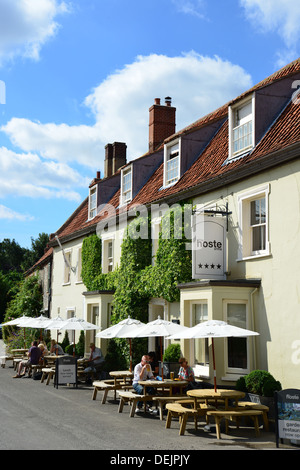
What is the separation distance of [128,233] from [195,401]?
1125cm

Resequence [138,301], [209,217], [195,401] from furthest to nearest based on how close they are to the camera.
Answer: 1. [138,301]
2. [209,217]
3. [195,401]

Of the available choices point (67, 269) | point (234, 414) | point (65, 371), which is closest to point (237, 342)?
point (234, 414)

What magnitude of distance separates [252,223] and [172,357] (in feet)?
17.1

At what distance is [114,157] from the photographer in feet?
111

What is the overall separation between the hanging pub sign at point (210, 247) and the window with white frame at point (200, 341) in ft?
3.27

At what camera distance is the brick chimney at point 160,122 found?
28656 millimetres

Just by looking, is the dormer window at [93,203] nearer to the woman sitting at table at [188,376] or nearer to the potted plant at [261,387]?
the woman sitting at table at [188,376]

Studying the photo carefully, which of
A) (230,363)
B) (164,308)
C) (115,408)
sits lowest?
(115,408)

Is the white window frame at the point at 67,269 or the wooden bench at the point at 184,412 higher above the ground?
the white window frame at the point at 67,269

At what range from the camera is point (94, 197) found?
3047 cm

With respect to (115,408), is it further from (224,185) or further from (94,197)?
(94,197)

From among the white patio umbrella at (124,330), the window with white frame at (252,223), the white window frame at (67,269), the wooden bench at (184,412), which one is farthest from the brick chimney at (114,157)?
the wooden bench at (184,412)


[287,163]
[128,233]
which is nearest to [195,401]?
[287,163]

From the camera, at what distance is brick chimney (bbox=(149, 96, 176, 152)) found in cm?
2866
